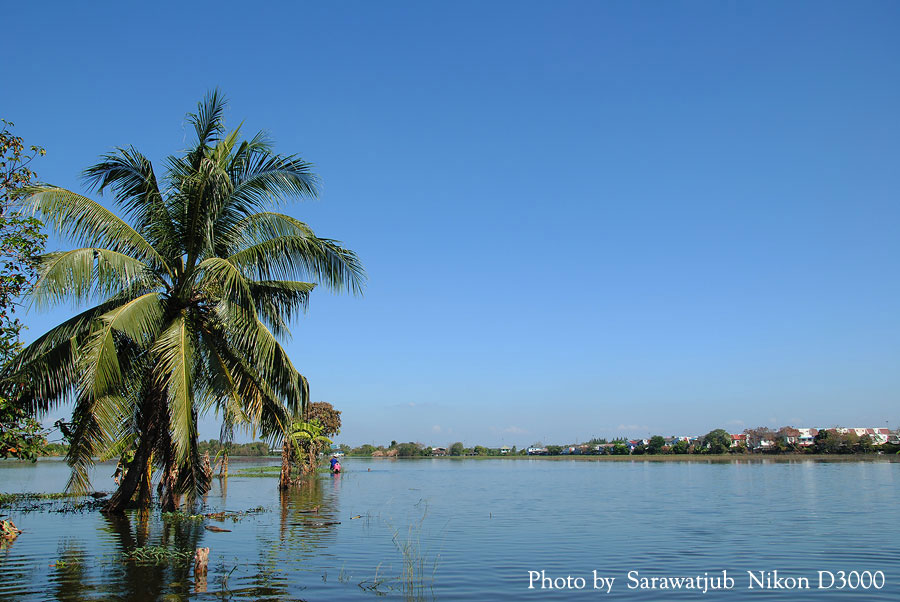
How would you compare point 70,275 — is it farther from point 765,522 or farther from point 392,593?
point 765,522

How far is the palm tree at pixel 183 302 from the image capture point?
42.2 feet

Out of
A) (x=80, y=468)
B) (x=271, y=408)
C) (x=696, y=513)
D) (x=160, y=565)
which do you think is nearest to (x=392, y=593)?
(x=160, y=565)

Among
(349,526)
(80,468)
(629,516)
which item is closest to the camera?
(80,468)

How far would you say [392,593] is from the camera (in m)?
10.3

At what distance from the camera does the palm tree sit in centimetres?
1286

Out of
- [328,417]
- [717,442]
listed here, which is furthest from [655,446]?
[328,417]

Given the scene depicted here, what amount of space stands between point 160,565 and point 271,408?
4688mm

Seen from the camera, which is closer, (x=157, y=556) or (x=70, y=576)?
(x=70, y=576)

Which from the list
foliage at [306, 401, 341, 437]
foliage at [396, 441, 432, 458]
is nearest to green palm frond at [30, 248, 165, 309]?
foliage at [306, 401, 341, 437]

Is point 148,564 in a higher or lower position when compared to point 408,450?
higher

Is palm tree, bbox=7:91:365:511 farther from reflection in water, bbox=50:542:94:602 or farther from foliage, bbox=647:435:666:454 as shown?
foliage, bbox=647:435:666:454

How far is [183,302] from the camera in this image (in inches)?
578

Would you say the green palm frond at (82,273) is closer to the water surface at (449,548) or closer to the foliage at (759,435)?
the water surface at (449,548)

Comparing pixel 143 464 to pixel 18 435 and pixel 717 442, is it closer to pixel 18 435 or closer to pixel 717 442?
pixel 18 435
